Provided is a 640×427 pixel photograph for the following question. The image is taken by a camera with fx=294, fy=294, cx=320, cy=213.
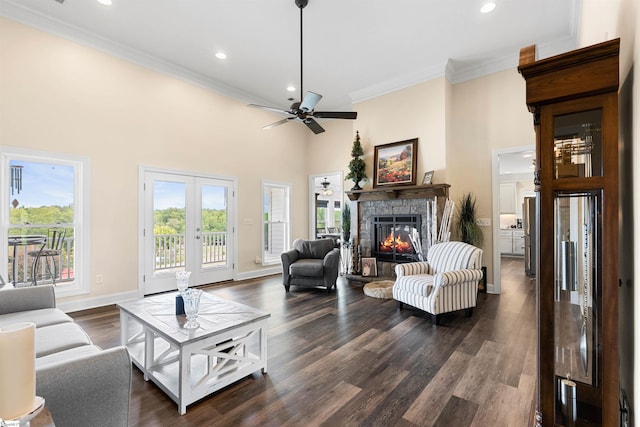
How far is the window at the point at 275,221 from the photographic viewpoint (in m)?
6.62

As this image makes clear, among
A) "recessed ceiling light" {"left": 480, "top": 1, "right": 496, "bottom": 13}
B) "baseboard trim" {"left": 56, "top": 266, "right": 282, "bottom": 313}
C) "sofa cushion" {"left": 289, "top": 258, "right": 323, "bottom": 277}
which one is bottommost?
"baseboard trim" {"left": 56, "top": 266, "right": 282, "bottom": 313}

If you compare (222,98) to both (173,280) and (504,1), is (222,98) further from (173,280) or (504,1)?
(504,1)

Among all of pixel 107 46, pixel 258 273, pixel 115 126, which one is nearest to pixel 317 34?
pixel 107 46

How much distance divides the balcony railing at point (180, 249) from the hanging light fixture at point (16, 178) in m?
1.72

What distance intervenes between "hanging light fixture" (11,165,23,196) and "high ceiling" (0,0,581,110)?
1784 mm

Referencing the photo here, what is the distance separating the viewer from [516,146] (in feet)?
14.8

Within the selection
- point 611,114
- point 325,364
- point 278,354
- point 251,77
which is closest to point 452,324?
point 325,364

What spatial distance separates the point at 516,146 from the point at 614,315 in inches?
157

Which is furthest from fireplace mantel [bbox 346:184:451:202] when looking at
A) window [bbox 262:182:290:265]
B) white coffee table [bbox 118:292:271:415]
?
white coffee table [bbox 118:292:271:415]

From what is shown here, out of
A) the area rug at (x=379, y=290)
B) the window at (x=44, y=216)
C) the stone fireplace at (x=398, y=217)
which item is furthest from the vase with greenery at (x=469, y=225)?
the window at (x=44, y=216)

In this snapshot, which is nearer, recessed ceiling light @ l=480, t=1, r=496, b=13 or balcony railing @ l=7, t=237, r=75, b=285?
recessed ceiling light @ l=480, t=1, r=496, b=13

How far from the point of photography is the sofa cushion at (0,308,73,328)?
2168 mm

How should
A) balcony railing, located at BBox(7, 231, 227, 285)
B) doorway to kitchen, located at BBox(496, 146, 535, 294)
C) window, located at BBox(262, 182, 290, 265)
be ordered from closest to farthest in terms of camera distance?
balcony railing, located at BBox(7, 231, 227, 285) < window, located at BBox(262, 182, 290, 265) < doorway to kitchen, located at BBox(496, 146, 535, 294)

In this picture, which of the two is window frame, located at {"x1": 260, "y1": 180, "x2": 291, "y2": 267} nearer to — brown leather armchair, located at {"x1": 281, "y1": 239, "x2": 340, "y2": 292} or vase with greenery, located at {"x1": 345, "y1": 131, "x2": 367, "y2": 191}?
brown leather armchair, located at {"x1": 281, "y1": 239, "x2": 340, "y2": 292}
